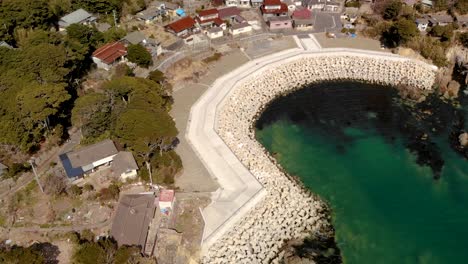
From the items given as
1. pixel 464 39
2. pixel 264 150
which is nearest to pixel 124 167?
pixel 264 150

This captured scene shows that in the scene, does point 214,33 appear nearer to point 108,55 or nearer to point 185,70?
point 185,70

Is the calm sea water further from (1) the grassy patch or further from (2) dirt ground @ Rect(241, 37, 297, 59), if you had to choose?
(1) the grassy patch

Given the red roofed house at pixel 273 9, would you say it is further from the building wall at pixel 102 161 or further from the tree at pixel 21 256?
the tree at pixel 21 256

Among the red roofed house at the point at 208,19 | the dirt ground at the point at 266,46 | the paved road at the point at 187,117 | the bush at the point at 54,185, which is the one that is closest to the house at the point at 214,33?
the red roofed house at the point at 208,19

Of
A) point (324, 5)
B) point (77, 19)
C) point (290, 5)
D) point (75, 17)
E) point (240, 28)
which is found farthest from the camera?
point (290, 5)

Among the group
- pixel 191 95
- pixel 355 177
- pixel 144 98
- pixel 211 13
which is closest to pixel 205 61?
pixel 191 95

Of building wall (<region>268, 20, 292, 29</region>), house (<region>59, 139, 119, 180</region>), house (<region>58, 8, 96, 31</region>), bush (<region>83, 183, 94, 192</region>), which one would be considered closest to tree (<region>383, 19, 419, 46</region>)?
building wall (<region>268, 20, 292, 29</region>)
